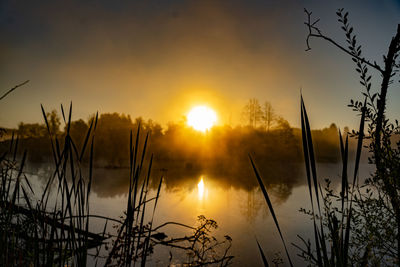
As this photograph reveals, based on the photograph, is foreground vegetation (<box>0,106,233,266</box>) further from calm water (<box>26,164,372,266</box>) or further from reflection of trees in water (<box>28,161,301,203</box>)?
reflection of trees in water (<box>28,161,301,203</box>)

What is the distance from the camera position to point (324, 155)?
37812 millimetres

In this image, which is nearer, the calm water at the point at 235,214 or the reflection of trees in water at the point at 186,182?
the calm water at the point at 235,214

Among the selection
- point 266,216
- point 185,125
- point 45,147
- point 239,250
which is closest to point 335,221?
point 239,250

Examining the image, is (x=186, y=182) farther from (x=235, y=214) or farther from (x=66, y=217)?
(x=66, y=217)

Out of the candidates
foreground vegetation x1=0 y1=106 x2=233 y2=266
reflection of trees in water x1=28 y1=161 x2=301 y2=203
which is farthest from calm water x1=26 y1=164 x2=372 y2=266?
foreground vegetation x1=0 y1=106 x2=233 y2=266

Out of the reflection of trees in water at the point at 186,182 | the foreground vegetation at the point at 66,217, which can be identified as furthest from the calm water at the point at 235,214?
the foreground vegetation at the point at 66,217

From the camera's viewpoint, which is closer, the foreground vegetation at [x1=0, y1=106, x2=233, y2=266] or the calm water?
the foreground vegetation at [x1=0, y1=106, x2=233, y2=266]

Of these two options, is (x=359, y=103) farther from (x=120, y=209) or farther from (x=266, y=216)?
(x=120, y=209)

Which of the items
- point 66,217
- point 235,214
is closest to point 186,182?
point 235,214

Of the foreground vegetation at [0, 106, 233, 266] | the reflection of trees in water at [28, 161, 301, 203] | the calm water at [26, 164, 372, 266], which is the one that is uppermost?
the foreground vegetation at [0, 106, 233, 266]

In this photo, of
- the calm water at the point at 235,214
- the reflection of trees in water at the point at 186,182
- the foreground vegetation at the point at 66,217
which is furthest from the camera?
the reflection of trees in water at the point at 186,182

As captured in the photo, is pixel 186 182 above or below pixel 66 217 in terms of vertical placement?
below

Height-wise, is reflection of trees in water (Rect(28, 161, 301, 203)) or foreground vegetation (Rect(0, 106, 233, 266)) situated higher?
foreground vegetation (Rect(0, 106, 233, 266))

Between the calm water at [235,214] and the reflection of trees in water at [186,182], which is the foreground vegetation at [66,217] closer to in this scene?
the calm water at [235,214]
